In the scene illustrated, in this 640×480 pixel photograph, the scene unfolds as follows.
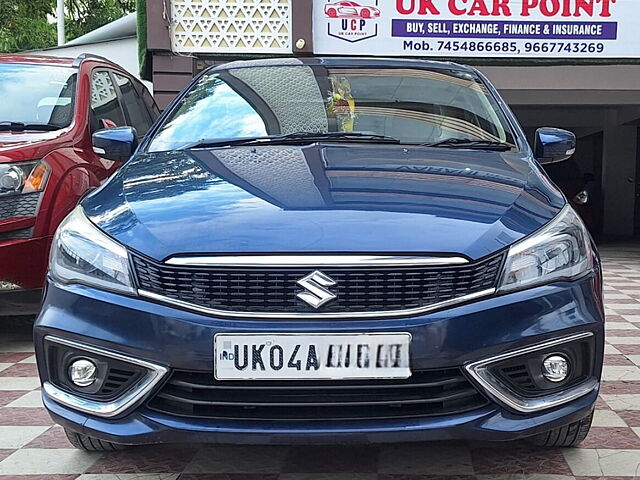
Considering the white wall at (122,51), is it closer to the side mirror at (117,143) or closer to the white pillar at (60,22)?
Answer: the white pillar at (60,22)

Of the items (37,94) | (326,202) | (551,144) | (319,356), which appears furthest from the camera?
(37,94)

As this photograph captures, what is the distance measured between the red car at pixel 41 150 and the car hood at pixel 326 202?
1.47 meters

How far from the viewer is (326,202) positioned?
204 cm

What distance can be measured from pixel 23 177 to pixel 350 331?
254 cm

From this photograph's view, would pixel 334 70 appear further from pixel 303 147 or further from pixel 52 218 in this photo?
pixel 52 218

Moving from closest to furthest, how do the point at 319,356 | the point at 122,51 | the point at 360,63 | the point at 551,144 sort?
the point at 319,356
the point at 551,144
the point at 360,63
the point at 122,51

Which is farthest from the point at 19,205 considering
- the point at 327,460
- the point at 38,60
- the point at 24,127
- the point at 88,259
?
the point at 327,460

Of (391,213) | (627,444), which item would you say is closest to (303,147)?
(391,213)

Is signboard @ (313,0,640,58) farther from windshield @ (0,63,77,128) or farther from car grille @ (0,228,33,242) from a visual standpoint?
car grille @ (0,228,33,242)

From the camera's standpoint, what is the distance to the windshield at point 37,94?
4.27m

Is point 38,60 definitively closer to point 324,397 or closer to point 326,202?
point 326,202

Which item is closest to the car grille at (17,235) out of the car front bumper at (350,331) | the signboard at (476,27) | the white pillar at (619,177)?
the car front bumper at (350,331)

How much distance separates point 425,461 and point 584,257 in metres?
0.82

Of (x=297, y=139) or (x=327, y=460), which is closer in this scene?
(x=327, y=460)
